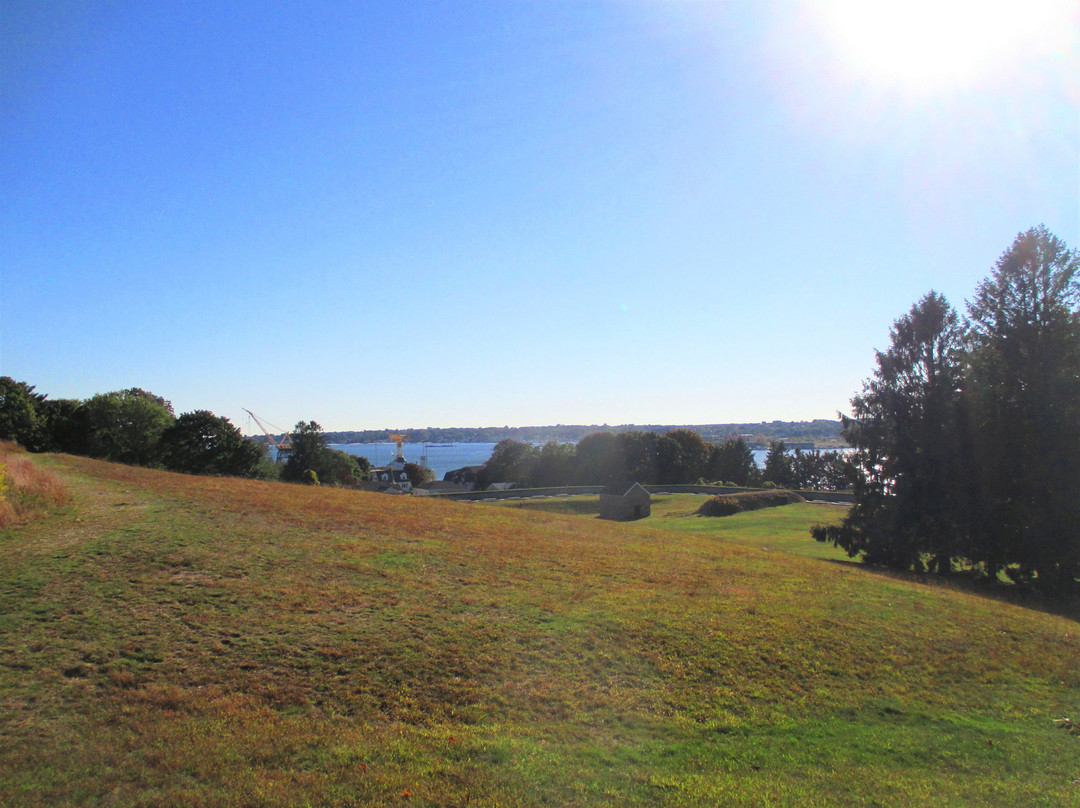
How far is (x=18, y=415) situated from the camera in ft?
118

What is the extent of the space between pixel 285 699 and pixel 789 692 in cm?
592

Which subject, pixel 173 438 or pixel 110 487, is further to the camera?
pixel 173 438

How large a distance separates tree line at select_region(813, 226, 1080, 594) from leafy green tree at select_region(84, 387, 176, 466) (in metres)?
45.3

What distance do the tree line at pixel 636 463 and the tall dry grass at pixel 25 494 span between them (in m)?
69.8

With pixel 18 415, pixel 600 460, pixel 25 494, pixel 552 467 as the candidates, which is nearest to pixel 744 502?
pixel 600 460

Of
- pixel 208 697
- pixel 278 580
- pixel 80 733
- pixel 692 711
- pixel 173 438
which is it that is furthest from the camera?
pixel 173 438

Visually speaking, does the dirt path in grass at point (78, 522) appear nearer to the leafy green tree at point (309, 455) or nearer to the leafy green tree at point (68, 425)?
the leafy green tree at point (68, 425)

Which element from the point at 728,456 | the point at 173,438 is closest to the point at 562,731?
the point at 173,438

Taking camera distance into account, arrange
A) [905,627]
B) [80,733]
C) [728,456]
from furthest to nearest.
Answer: [728,456], [905,627], [80,733]

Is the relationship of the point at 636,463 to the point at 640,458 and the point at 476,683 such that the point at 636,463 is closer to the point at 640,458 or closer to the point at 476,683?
the point at 640,458

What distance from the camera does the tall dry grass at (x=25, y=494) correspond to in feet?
38.9

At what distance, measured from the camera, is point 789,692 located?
783 cm

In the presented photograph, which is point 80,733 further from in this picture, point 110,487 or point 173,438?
point 173,438

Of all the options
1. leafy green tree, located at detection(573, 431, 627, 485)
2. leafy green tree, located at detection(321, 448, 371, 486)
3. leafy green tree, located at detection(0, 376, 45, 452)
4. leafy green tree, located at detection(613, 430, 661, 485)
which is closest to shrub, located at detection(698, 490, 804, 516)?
leafy green tree, located at detection(573, 431, 627, 485)
